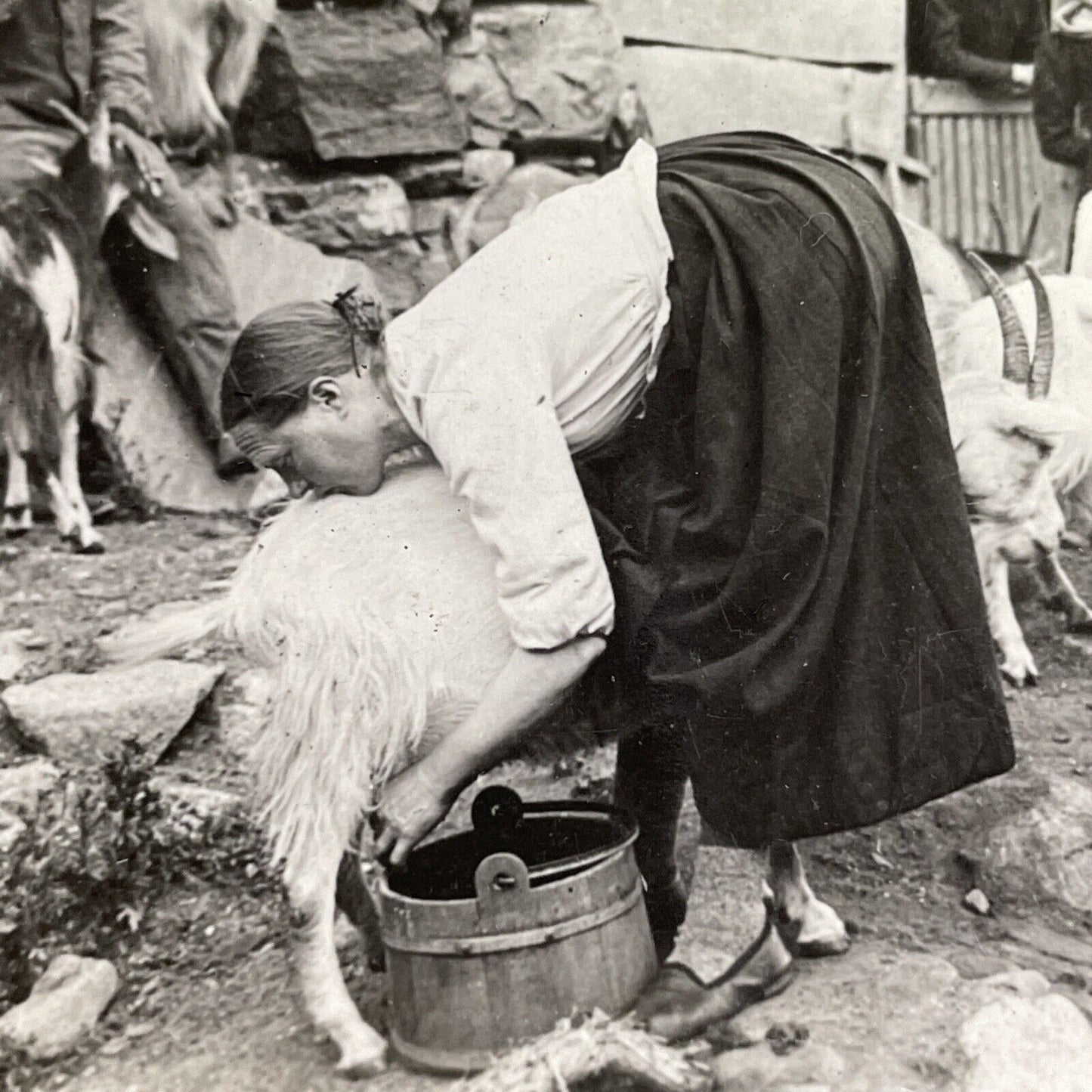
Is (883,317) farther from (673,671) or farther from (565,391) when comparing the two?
(673,671)

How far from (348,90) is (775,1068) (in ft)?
5.63

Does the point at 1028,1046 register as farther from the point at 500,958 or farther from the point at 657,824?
the point at 500,958

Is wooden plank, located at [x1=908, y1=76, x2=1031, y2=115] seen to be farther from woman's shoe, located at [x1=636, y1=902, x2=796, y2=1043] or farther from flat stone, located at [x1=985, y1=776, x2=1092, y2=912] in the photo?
woman's shoe, located at [x1=636, y1=902, x2=796, y2=1043]

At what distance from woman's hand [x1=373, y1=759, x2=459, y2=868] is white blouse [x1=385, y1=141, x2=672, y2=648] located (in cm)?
24

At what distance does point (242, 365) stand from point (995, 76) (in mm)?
1527

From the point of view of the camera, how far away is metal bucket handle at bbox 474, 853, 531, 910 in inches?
65.4

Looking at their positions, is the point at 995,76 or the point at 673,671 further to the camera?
the point at 995,76

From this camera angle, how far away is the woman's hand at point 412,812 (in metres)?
1.71

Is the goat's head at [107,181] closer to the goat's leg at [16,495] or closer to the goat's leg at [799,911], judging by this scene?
the goat's leg at [16,495]

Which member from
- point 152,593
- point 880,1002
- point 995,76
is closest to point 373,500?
point 152,593

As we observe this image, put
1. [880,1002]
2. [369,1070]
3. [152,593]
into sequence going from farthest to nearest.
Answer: [152,593]
[880,1002]
[369,1070]

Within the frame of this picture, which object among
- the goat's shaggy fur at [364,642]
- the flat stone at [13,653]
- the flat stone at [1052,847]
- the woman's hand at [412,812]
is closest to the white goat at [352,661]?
the goat's shaggy fur at [364,642]

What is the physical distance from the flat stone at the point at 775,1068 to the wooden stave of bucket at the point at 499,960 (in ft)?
0.62

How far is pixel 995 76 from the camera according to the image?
2318mm
